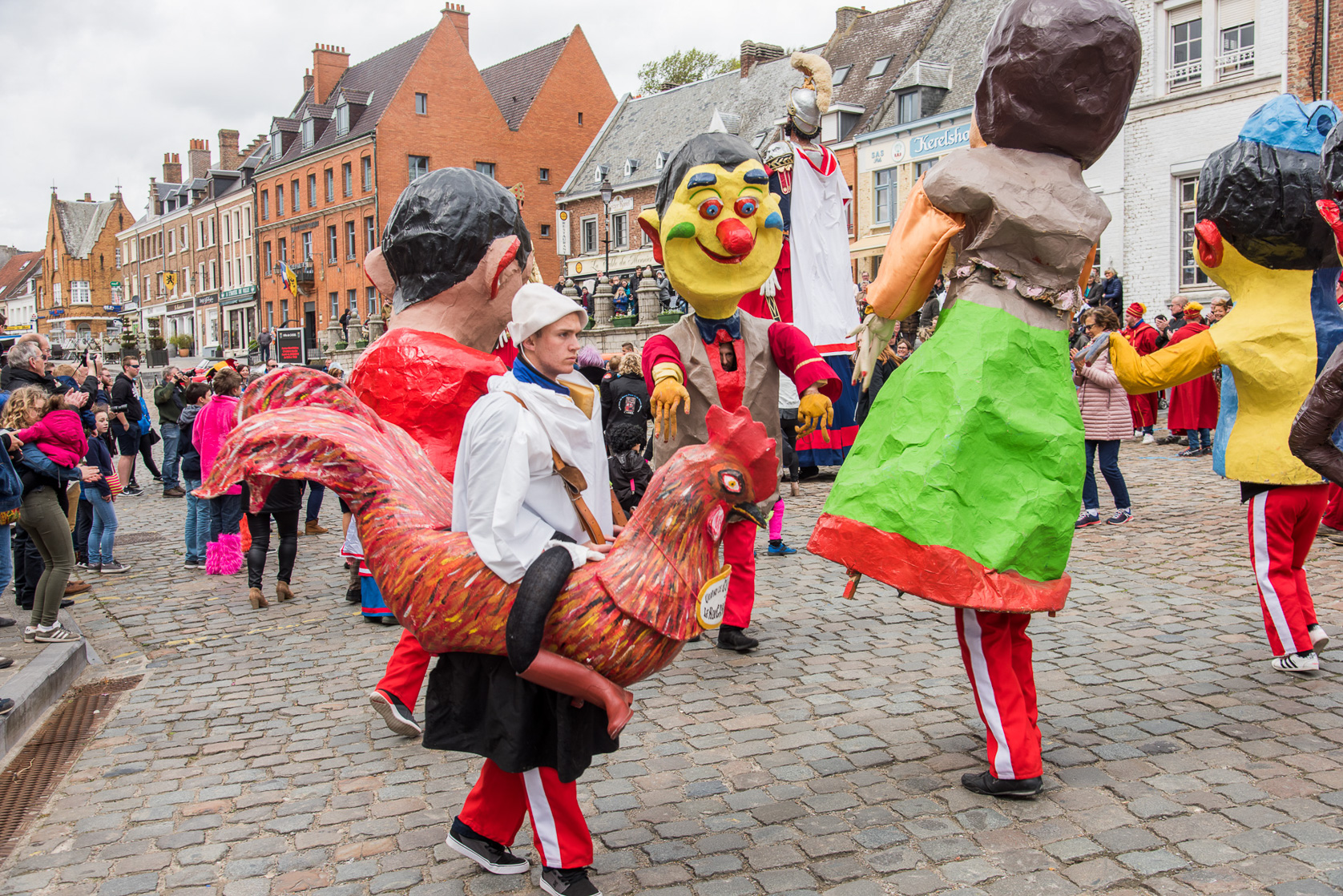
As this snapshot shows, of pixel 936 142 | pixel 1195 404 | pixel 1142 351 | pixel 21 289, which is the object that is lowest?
pixel 1195 404

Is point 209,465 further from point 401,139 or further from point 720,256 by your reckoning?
point 401,139

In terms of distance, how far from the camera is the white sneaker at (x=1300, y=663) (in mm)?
4477

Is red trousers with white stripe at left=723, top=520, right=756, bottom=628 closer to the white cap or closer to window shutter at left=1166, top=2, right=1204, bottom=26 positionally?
the white cap

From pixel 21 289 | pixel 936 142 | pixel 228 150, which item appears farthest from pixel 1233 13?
pixel 21 289

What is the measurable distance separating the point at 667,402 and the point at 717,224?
83 centimetres

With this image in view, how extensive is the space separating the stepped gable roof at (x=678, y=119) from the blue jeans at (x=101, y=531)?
2361cm

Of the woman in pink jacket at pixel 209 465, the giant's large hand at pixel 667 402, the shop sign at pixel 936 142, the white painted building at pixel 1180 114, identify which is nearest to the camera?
the giant's large hand at pixel 667 402

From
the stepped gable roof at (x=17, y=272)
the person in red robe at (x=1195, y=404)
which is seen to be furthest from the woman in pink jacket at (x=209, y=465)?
the stepped gable roof at (x=17, y=272)

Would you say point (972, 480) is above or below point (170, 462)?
above

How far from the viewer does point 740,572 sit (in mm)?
5082

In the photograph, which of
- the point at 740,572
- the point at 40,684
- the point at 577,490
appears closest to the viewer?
the point at 577,490

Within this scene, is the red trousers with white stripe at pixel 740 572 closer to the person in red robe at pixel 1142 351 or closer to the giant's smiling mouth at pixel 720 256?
the giant's smiling mouth at pixel 720 256

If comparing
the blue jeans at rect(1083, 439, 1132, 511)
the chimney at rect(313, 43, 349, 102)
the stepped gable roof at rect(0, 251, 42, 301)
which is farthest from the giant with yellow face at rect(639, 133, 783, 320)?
the stepped gable roof at rect(0, 251, 42, 301)

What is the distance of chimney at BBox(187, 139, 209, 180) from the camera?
5522cm
